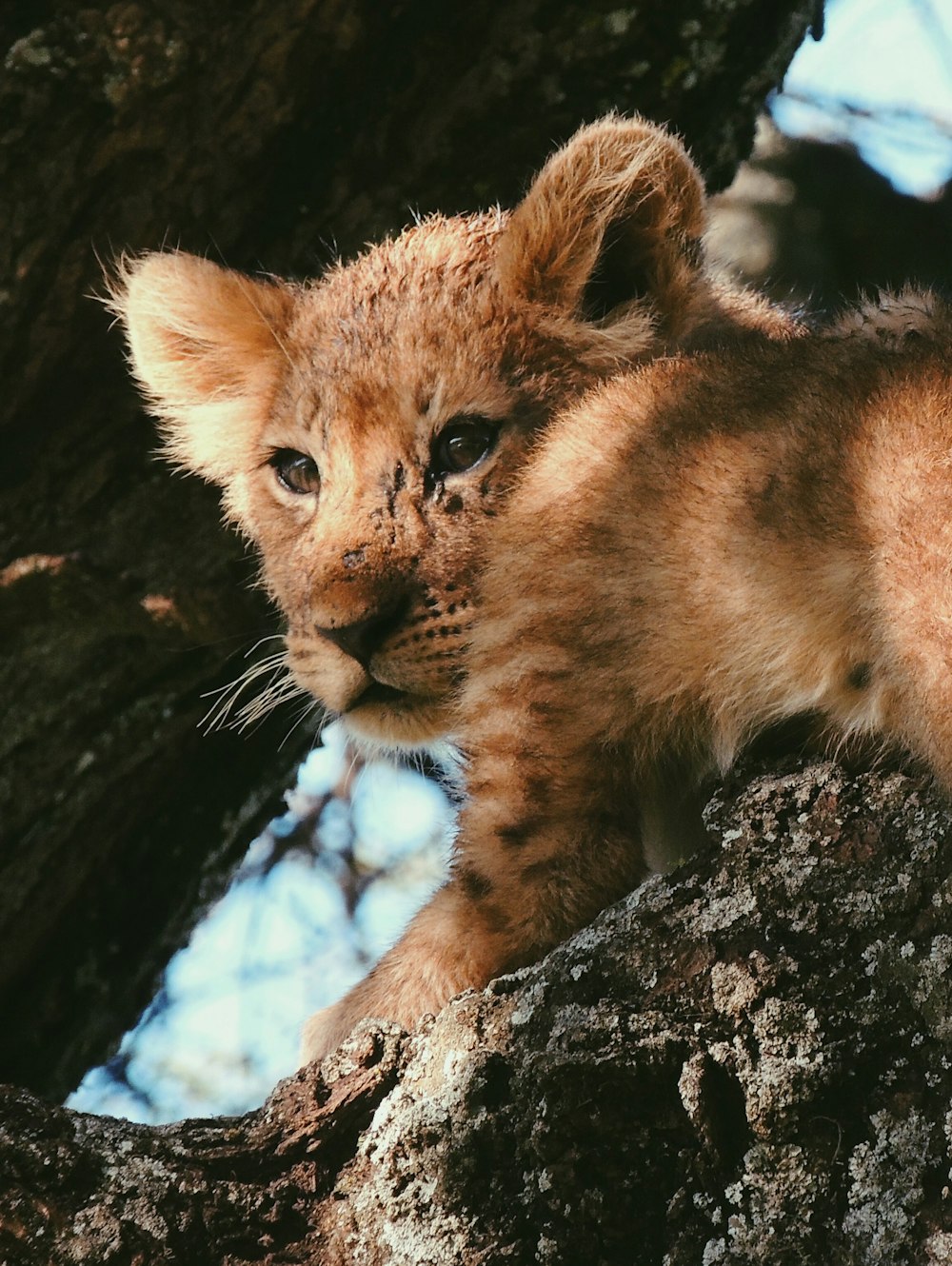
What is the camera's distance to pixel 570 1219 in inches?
89.4

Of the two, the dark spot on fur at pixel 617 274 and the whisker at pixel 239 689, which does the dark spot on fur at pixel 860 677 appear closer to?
the dark spot on fur at pixel 617 274

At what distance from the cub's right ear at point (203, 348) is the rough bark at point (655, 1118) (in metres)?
2.54

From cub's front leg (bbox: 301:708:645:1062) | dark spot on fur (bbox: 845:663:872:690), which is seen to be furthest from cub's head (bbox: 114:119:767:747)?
dark spot on fur (bbox: 845:663:872:690)

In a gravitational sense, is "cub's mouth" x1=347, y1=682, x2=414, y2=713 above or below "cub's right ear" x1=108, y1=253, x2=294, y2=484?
below

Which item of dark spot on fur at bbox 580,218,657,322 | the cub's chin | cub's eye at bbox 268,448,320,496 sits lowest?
the cub's chin

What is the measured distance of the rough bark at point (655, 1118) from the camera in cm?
220

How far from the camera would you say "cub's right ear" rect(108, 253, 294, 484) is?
450 centimetres

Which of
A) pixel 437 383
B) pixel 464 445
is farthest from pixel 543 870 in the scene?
pixel 437 383

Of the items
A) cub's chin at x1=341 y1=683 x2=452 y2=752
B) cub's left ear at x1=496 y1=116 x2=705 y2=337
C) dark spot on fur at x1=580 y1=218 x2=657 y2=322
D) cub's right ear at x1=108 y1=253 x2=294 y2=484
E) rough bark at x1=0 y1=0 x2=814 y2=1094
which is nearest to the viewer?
cub's chin at x1=341 y1=683 x2=452 y2=752

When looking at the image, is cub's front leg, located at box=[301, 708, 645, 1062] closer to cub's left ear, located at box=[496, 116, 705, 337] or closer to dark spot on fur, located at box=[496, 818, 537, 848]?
dark spot on fur, located at box=[496, 818, 537, 848]

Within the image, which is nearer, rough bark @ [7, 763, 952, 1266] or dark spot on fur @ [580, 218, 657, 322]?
rough bark @ [7, 763, 952, 1266]

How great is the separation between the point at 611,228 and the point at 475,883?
6.28ft

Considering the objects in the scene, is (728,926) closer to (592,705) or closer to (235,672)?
(592,705)

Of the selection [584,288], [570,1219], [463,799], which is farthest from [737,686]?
[584,288]
